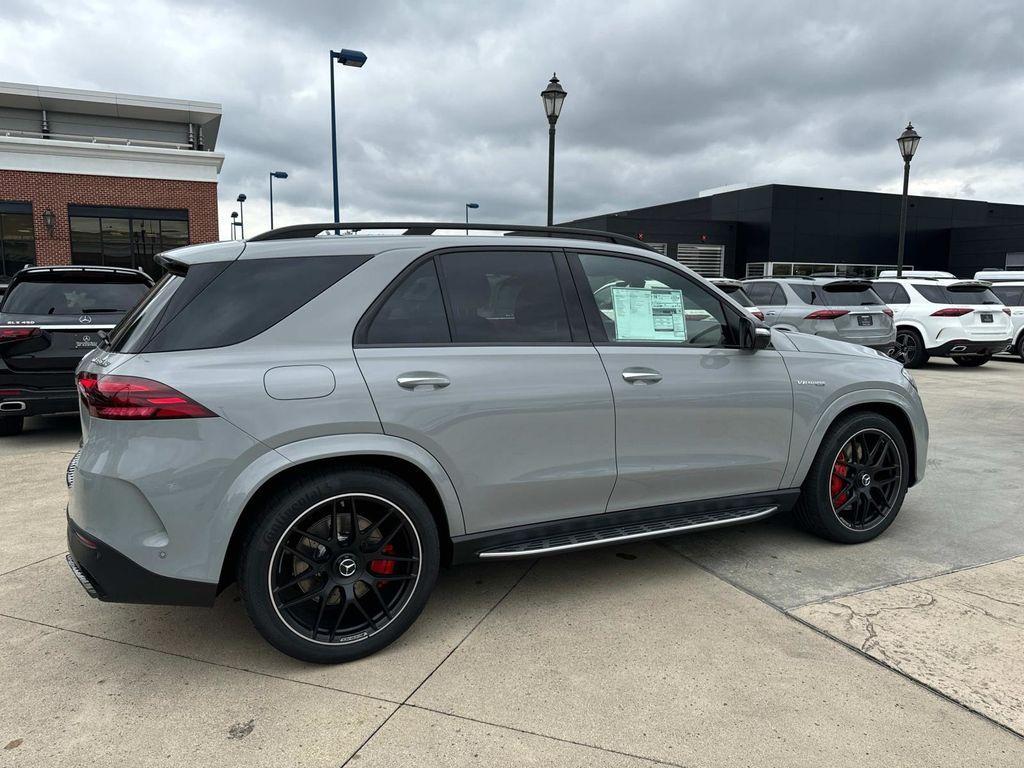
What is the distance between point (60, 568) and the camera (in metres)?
3.83

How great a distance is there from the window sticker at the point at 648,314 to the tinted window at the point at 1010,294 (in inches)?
590

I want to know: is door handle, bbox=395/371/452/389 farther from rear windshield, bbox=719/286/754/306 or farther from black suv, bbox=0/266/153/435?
rear windshield, bbox=719/286/754/306

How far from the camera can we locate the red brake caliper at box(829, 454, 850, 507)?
4098mm

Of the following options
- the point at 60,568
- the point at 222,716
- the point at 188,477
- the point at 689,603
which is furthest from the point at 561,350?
the point at 60,568

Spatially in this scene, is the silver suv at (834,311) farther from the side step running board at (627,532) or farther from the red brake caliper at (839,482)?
the side step running board at (627,532)

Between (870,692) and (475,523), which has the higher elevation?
(475,523)

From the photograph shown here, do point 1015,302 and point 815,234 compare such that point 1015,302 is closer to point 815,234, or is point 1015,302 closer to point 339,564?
point 339,564

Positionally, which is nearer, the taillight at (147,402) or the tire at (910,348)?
the taillight at (147,402)

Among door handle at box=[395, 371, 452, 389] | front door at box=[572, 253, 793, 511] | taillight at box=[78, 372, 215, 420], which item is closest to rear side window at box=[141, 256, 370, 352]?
taillight at box=[78, 372, 215, 420]

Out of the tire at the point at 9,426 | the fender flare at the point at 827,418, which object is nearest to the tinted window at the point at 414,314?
the fender flare at the point at 827,418

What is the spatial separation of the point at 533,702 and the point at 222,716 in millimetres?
1105

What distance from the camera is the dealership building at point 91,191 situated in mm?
21625

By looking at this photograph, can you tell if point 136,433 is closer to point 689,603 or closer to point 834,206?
point 689,603

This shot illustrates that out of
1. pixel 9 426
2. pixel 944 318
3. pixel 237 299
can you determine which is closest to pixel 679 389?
pixel 237 299
